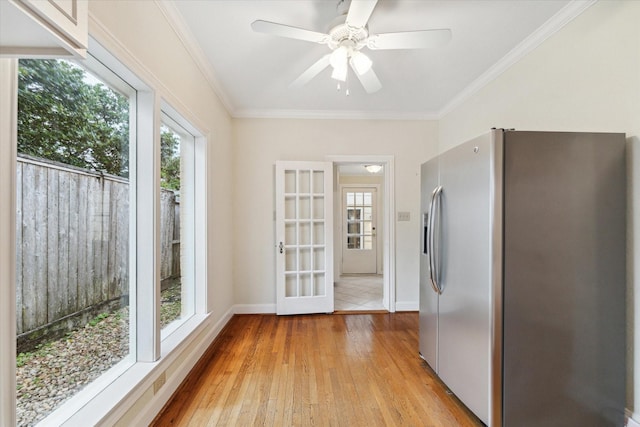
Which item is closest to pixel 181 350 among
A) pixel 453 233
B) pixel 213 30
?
pixel 453 233

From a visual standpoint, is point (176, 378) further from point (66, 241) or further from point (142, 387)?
point (66, 241)

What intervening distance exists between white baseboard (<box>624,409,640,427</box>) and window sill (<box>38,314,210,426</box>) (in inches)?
104

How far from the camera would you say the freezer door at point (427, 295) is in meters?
2.11

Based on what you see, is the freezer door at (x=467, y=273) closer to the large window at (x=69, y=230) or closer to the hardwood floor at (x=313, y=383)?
the hardwood floor at (x=313, y=383)

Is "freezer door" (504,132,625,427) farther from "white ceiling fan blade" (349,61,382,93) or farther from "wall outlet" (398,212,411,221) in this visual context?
"wall outlet" (398,212,411,221)

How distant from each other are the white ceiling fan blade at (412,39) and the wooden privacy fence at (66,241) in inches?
69.3

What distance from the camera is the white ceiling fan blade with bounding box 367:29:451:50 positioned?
1621 millimetres

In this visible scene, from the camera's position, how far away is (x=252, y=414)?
1.74 meters

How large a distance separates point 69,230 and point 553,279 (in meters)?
2.42

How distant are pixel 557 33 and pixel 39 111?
9.98 feet

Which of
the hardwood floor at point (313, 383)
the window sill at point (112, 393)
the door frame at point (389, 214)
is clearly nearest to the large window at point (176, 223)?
the window sill at point (112, 393)

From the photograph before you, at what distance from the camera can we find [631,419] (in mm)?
1506

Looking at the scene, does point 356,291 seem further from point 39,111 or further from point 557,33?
point 39,111

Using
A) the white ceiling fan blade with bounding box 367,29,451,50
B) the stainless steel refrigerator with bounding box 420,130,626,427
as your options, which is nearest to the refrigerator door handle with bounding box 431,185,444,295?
the stainless steel refrigerator with bounding box 420,130,626,427
